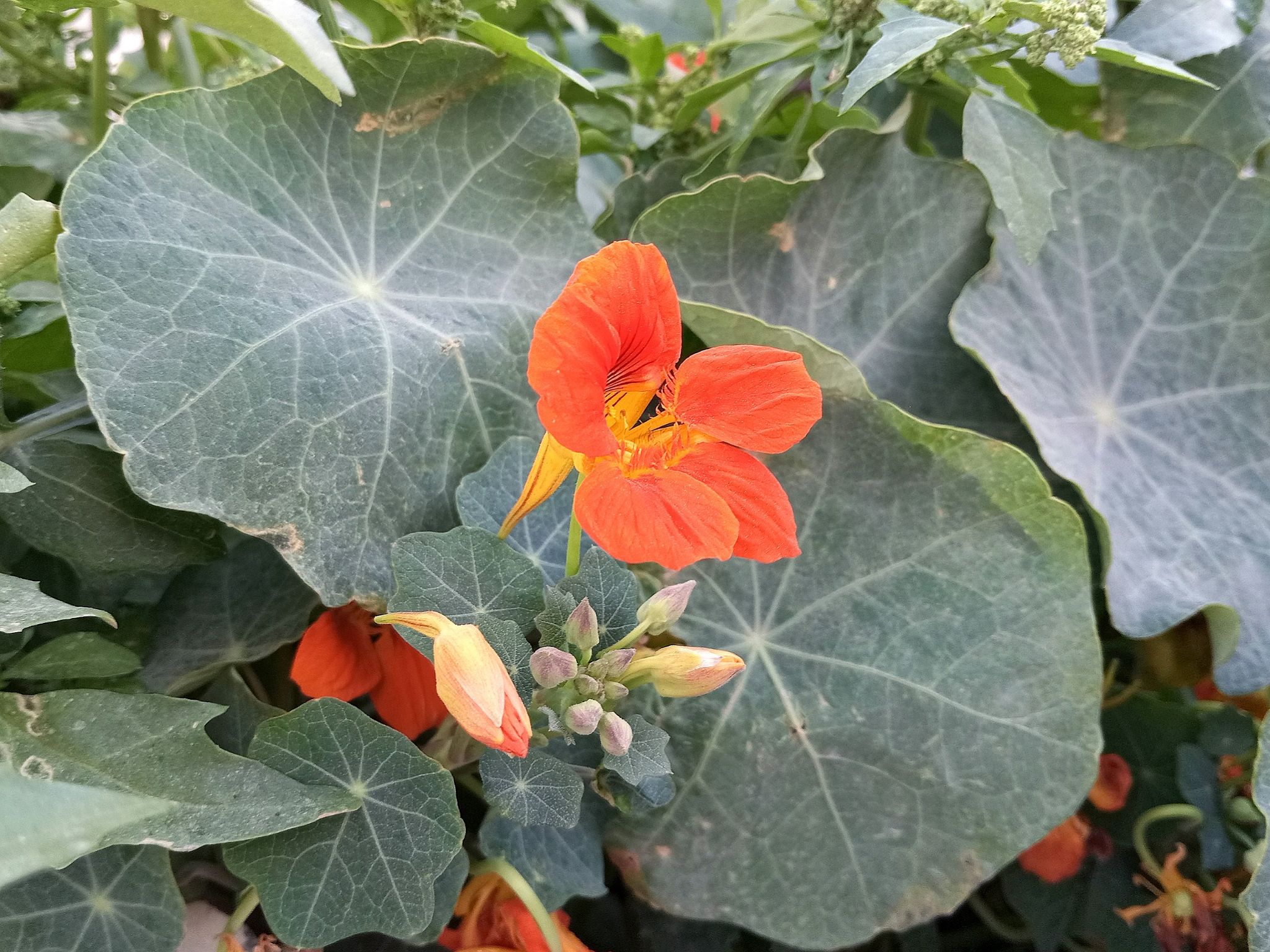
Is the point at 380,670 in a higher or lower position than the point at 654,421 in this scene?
lower

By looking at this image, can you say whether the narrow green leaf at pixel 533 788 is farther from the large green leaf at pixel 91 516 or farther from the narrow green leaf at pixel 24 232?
the narrow green leaf at pixel 24 232

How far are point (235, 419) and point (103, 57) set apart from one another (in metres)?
0.34

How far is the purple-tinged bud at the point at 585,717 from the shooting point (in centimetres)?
41

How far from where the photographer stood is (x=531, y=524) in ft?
1.86

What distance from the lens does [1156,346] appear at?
76 centimetres

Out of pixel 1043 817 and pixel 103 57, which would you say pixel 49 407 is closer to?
pixel 103 57

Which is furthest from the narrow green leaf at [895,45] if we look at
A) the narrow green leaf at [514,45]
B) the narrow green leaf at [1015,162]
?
the narrow green leaf at [514,45]

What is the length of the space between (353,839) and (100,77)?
549 mm

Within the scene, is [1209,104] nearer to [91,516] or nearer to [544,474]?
[544,474]

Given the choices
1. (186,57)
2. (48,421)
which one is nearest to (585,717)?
(48,421)

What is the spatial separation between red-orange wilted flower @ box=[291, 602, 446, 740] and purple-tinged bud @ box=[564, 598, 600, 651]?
0.15m

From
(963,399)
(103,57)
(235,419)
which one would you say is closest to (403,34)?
(103,57)

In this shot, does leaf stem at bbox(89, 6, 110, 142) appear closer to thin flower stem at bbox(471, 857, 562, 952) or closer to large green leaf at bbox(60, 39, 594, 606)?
large green leaf at bbox(60, 39, 594, 606)

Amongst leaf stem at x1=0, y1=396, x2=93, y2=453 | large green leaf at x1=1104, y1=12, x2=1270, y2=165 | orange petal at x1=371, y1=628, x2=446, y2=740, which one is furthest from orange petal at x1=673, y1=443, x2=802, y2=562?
large green leaf at x1=1104, y1=12, x2=1270, y2=165
